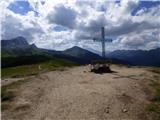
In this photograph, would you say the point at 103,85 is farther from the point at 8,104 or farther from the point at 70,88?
A: the point at 8,104

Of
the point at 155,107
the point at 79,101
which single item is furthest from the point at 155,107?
the point at 79,101

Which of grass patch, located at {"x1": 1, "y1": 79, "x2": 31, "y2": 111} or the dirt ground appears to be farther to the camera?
grass patch, located at {"x1": 1, "y1": 79, "x2": 31, "y2": 111}

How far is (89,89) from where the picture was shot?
31328mm

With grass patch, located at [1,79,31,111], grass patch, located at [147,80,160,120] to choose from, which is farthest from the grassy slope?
grass patch, located at [1,79,31,111]

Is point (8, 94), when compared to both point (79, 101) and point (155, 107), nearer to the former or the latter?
point (79, 101)

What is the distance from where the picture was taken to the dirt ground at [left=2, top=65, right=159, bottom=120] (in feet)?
72.7

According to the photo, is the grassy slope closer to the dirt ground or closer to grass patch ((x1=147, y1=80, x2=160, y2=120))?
grass patch ((x1=147, y1=80, x2=160, y2=120))

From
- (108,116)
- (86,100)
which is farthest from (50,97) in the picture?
(108,116)

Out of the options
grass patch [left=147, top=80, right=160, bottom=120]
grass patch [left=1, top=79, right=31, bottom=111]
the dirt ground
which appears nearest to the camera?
the dirt ground

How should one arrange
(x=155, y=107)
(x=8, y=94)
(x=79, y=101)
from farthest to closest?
(x=8, y=94) → (x=79, y=101) → (x=155, y=107)

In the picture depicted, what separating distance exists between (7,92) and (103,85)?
11456mm

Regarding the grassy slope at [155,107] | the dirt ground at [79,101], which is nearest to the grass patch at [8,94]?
the dirt ground at [79,101]

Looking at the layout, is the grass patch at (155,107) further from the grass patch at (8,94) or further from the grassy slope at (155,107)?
the grass patch at (8,94)

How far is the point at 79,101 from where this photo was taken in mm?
25984
